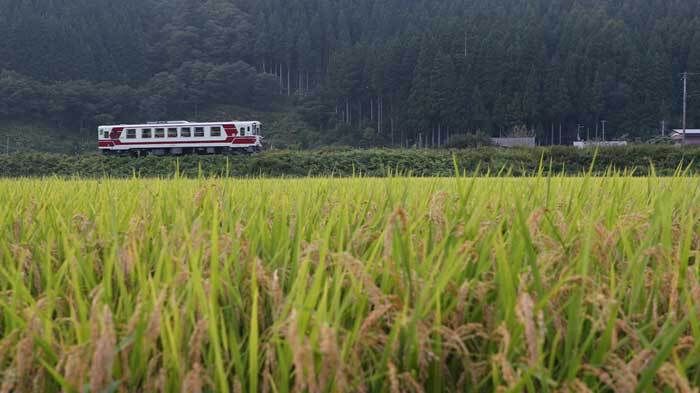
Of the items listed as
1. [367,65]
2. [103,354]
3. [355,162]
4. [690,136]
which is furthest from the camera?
[367,65]

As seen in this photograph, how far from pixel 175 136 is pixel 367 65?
52.3 m

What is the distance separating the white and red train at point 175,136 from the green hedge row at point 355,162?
5.60ft

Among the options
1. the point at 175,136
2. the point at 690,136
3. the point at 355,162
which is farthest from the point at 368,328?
the point at 690,136

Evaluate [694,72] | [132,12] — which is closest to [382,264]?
[694,72]

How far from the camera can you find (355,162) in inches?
1094

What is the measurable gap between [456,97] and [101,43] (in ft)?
176

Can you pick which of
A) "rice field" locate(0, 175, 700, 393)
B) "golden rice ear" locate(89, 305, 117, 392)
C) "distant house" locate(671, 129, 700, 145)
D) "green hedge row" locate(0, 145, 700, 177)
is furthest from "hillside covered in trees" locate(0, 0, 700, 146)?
"golden rice ear" locate(89, 305, 117, 392)

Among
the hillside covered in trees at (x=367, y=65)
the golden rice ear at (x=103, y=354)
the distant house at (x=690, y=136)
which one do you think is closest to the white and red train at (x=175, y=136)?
the golden rice ear at (x=103, y=354)

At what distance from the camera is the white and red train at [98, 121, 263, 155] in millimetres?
30766

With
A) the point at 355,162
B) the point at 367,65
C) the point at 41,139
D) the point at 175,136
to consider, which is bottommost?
the point at 355,162

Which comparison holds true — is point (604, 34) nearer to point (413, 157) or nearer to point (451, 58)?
point (451, 58)

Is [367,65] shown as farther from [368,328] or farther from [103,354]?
[103,354]

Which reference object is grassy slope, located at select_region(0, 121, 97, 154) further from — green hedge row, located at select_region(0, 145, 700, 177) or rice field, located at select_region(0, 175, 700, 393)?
rice field, located at select_region(0, 175, 700, 393)

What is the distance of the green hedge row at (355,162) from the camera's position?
87.9 ft
